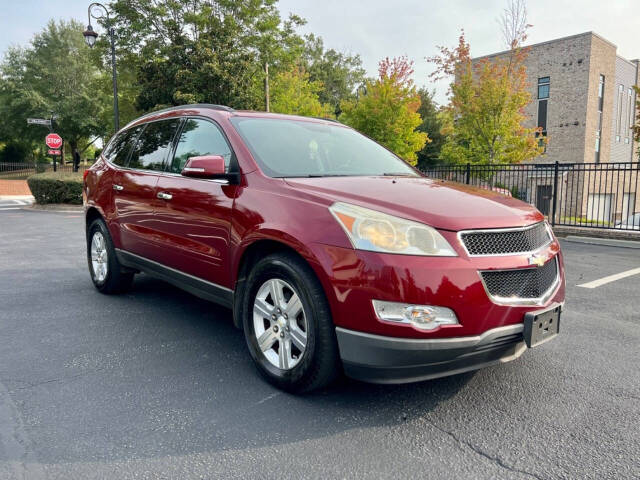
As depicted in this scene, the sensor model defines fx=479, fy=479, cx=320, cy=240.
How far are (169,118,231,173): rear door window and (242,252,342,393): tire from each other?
39.3 inches

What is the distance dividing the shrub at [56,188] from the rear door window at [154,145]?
622 inches

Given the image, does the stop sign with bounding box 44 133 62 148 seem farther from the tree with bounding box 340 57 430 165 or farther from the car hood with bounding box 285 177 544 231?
the car hood with bounding box 285 177 544 231

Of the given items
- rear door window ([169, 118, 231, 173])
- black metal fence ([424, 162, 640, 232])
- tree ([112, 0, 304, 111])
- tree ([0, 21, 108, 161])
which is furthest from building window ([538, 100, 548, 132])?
tree ([0, 21, 108, 161])

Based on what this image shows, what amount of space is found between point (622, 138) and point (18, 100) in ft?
160

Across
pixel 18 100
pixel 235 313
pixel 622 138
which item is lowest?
pixel 235 313

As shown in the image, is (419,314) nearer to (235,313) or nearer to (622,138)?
(235,313)

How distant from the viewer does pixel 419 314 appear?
2.47m

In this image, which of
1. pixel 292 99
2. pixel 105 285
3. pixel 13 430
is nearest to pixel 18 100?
pixel 292 99

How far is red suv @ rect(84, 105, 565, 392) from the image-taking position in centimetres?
248

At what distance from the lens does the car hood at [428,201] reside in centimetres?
264

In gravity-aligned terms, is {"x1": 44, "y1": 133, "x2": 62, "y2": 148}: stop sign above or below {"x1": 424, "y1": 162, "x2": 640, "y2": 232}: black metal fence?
above

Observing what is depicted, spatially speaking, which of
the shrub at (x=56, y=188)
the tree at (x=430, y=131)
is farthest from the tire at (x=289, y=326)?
Result: the tree at (x=430, y=131)

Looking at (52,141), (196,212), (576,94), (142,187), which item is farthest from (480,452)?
(576,94)

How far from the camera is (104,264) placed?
211 inches
